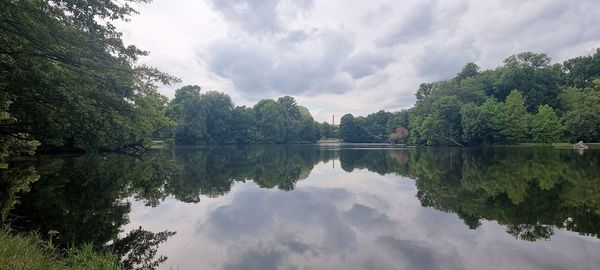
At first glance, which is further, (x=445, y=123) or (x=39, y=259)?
(x=445, y=123)

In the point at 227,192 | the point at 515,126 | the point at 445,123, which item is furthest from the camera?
the point at 445,123

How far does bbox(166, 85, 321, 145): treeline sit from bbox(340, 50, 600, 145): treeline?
1590 inches

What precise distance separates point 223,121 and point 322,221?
322ft

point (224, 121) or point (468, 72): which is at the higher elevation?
point (468, 72)

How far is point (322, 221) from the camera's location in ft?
37.8

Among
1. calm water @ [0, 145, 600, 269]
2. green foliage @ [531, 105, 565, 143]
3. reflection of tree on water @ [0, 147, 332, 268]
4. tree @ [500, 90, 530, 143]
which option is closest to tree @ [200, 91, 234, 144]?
tree @ [500, 90, 530, 143]

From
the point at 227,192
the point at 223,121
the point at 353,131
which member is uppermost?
the point at 223,121

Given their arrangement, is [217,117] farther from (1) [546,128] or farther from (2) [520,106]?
(1) [546,128]

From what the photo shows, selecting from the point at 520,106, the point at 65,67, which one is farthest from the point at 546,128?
the point at 65,67

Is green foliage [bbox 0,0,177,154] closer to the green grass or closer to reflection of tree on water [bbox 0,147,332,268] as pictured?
reflection of tree on water [bbox 0,147,332,268]

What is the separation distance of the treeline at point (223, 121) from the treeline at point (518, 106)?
4039 cm

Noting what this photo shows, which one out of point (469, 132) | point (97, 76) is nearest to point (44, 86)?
point (97, 76)

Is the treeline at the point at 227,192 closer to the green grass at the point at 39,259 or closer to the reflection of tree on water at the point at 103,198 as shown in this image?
the reflection of tree on water at the point at 103,198

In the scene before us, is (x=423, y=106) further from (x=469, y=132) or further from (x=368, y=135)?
(x=368, y=135)
